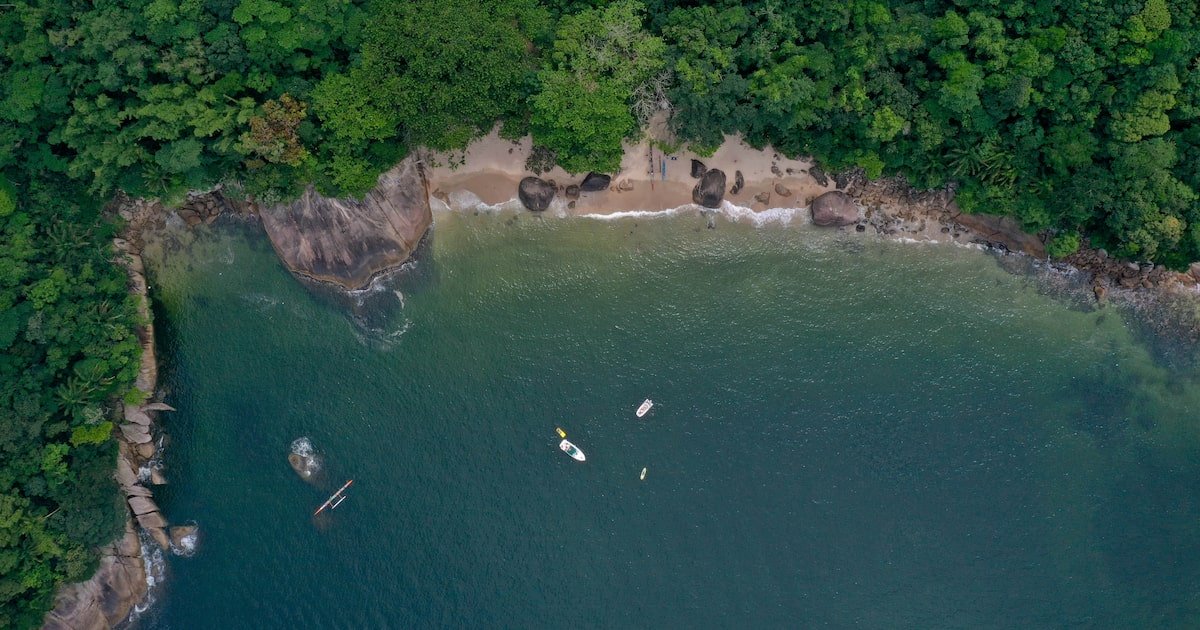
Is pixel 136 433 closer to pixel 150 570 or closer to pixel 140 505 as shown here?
Result: pixel 140 505

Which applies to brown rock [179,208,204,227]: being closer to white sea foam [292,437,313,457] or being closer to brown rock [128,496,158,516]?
white sea foam [292,437,313,457]

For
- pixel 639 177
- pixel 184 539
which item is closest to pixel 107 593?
pixel 184 539

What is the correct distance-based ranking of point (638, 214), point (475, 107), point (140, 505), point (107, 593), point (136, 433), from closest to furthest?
1. point (475, 107)
2. point (107, 593)
3. point (136, 433)
4. point (140, 505)
5. point (638, 214)

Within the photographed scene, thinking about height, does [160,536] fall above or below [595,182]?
below

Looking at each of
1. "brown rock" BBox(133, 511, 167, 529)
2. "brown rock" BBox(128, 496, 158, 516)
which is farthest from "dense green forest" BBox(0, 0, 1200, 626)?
"brown rock" BBox(133, 511, 167, 529)

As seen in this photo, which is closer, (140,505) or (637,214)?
(140,505)

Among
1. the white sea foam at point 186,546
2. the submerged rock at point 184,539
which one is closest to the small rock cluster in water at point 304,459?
the submerged rock at point 184,539

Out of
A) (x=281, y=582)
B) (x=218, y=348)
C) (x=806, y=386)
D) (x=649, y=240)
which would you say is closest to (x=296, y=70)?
(x=218, y=348)
